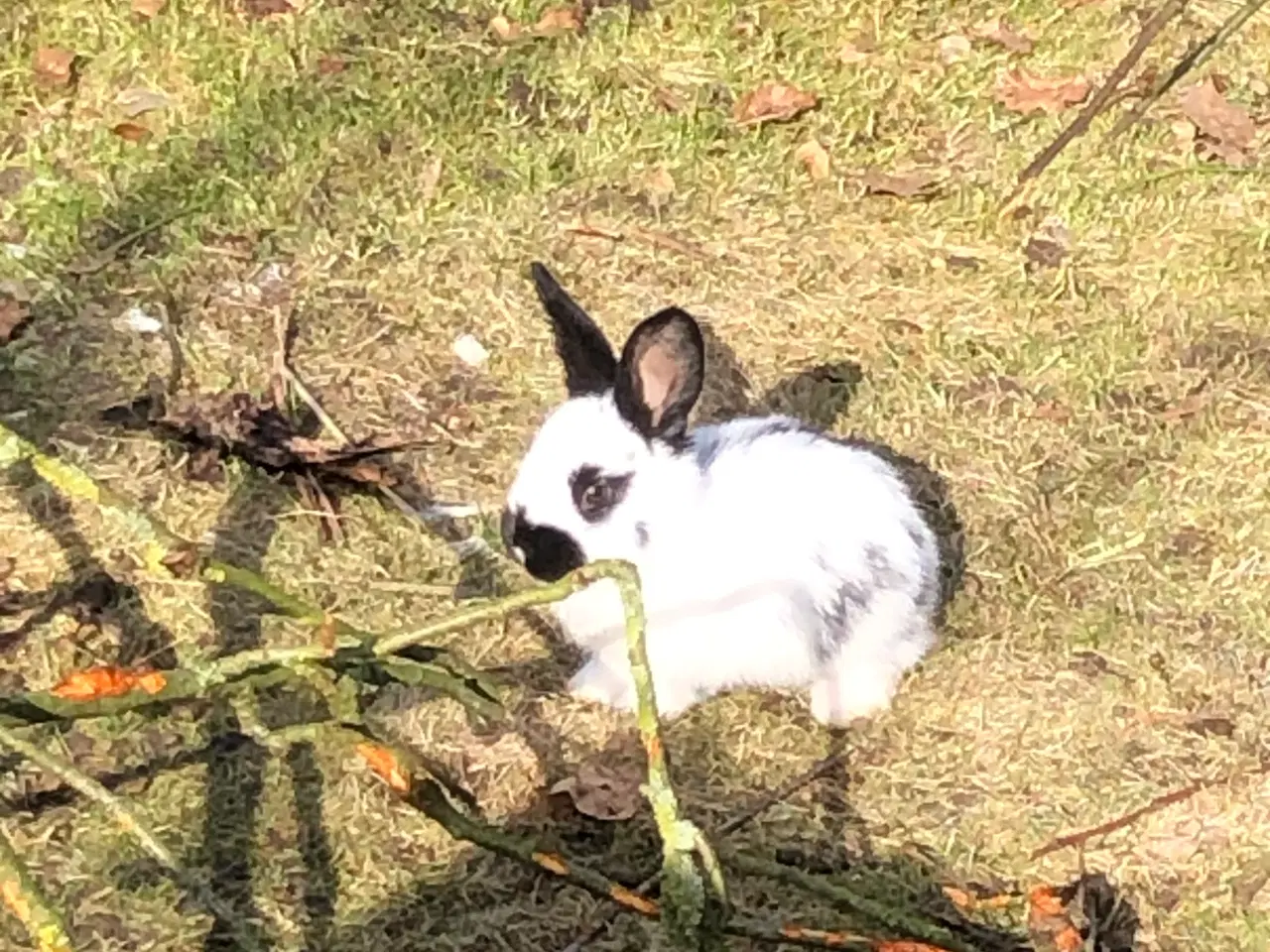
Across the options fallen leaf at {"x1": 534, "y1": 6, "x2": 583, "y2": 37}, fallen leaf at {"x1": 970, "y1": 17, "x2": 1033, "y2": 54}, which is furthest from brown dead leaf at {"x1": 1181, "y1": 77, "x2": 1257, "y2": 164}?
fallen leaf at {"x1": 534, "y1": 6, "x2": 583, "y2": 37}

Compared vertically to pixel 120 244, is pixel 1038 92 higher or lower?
higher

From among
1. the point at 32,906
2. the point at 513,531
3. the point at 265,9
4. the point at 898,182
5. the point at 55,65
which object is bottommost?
the point at 55,65

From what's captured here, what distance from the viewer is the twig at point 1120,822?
3.65 metres

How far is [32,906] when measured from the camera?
1772 millimetres

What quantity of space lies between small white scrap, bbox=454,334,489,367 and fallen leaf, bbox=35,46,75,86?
1.49m

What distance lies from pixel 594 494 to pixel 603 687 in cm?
51

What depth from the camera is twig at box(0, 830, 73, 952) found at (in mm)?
1721

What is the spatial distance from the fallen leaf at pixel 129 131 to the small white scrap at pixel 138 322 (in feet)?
2.20

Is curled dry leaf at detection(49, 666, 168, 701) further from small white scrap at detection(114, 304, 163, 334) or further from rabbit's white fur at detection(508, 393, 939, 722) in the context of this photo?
small white scrap at detection(114, 304, 163, 334)

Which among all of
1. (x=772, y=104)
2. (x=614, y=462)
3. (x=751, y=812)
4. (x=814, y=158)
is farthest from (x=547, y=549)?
(x=772, y=104)

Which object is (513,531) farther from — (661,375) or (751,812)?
(751,812)

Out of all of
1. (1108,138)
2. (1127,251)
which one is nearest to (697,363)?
(1127,251)

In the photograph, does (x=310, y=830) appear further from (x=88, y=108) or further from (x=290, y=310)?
(x=88, y=108)

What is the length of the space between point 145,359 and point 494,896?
176 centimetres
